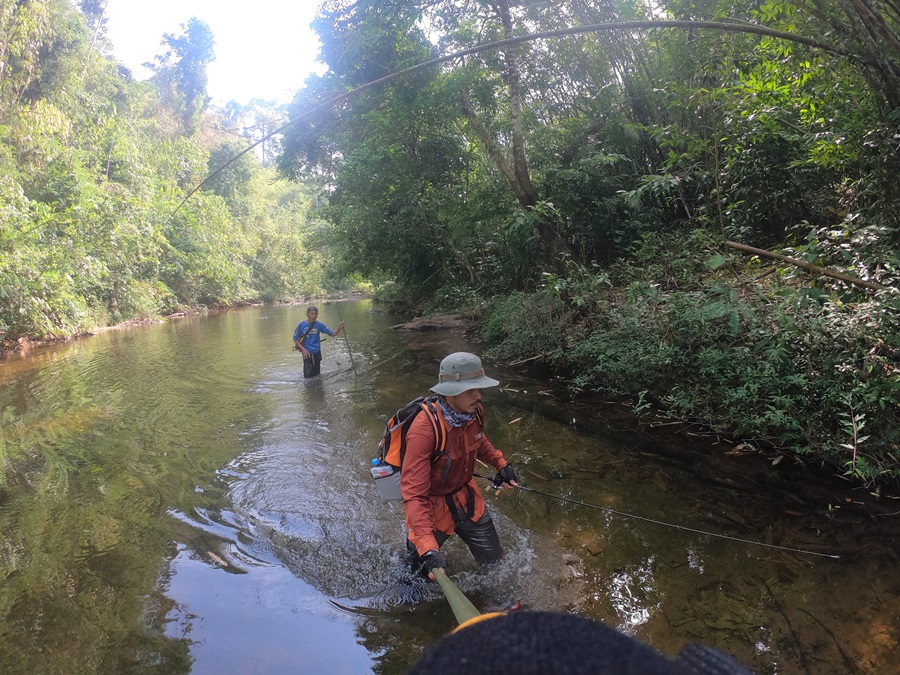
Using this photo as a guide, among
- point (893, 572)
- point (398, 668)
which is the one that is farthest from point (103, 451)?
Answer: point (893, 572)

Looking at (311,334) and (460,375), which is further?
(311,334)

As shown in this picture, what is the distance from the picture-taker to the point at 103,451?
273 inches

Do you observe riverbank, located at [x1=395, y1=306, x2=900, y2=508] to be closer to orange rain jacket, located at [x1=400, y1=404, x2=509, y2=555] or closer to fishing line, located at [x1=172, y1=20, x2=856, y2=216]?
orange rain jacket, located at [x1=400, y1=404, x2=509, y2=555]

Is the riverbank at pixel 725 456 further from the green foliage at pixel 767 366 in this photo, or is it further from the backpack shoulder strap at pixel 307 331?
the backpack shoulder strap at pixel 307 331

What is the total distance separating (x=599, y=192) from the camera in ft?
36.5

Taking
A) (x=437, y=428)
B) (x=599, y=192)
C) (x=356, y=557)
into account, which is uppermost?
(x=599, y=192)

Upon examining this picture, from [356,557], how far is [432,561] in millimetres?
1929

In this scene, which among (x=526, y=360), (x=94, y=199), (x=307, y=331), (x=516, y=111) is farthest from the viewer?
(x=94, y=199)

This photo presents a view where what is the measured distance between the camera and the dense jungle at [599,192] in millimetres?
4703

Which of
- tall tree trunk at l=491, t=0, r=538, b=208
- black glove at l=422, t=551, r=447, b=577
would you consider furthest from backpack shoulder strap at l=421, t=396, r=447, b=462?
Result: tall tree trunk at l=491, t=0, r=538, b=208

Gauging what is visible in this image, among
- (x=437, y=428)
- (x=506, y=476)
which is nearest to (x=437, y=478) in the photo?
(x=437, y=428)

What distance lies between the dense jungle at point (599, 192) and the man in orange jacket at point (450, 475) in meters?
1.85

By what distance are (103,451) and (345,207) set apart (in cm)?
1328

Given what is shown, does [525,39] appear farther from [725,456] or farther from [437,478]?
[725,456]
